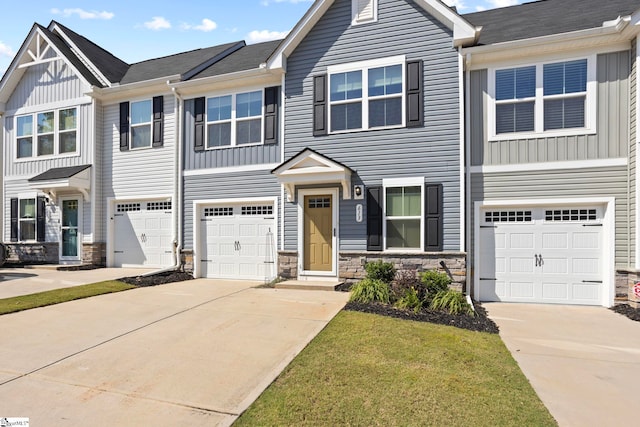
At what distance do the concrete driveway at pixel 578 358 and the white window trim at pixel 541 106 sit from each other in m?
3.76

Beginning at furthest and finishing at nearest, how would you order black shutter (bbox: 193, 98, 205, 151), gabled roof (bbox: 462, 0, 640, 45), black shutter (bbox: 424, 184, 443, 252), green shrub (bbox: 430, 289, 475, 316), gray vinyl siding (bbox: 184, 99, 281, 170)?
black shutter (bbox: 193, 98, 205, 151) < gray vinyl siding (bbox: 184, 99, 281, 170) < black shutter (bbox: 424, 184, 443, 252) < gabled roof (bbox: 462, 0, 640, 45) < green shrub (bbox: 430, 289, 475, 316)

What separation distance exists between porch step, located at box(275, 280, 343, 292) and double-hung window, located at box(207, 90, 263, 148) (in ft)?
13.3

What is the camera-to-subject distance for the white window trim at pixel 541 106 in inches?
297

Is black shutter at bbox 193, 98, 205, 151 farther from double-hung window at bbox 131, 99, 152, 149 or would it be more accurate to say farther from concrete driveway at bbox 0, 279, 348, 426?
concrete driveway at bbox 0, 279, 348, 426

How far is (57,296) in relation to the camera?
757 cm

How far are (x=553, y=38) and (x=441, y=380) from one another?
7.53 metres

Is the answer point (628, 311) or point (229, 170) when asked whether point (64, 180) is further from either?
point (628, 311)

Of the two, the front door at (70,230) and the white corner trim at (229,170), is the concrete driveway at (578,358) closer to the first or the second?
the white corner trim at (229,170)

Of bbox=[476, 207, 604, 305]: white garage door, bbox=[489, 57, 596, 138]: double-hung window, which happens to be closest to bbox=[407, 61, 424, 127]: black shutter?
bbox=[489, 57, 596, 138]: double-hung window

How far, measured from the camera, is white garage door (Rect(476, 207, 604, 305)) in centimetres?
765

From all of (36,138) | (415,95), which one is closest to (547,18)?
(415,95)

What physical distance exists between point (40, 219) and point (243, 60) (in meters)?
9.12

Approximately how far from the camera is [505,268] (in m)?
8.14

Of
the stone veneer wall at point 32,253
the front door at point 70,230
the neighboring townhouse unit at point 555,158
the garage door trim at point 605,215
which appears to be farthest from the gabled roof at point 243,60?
the stone veneer wall at point 32,253
